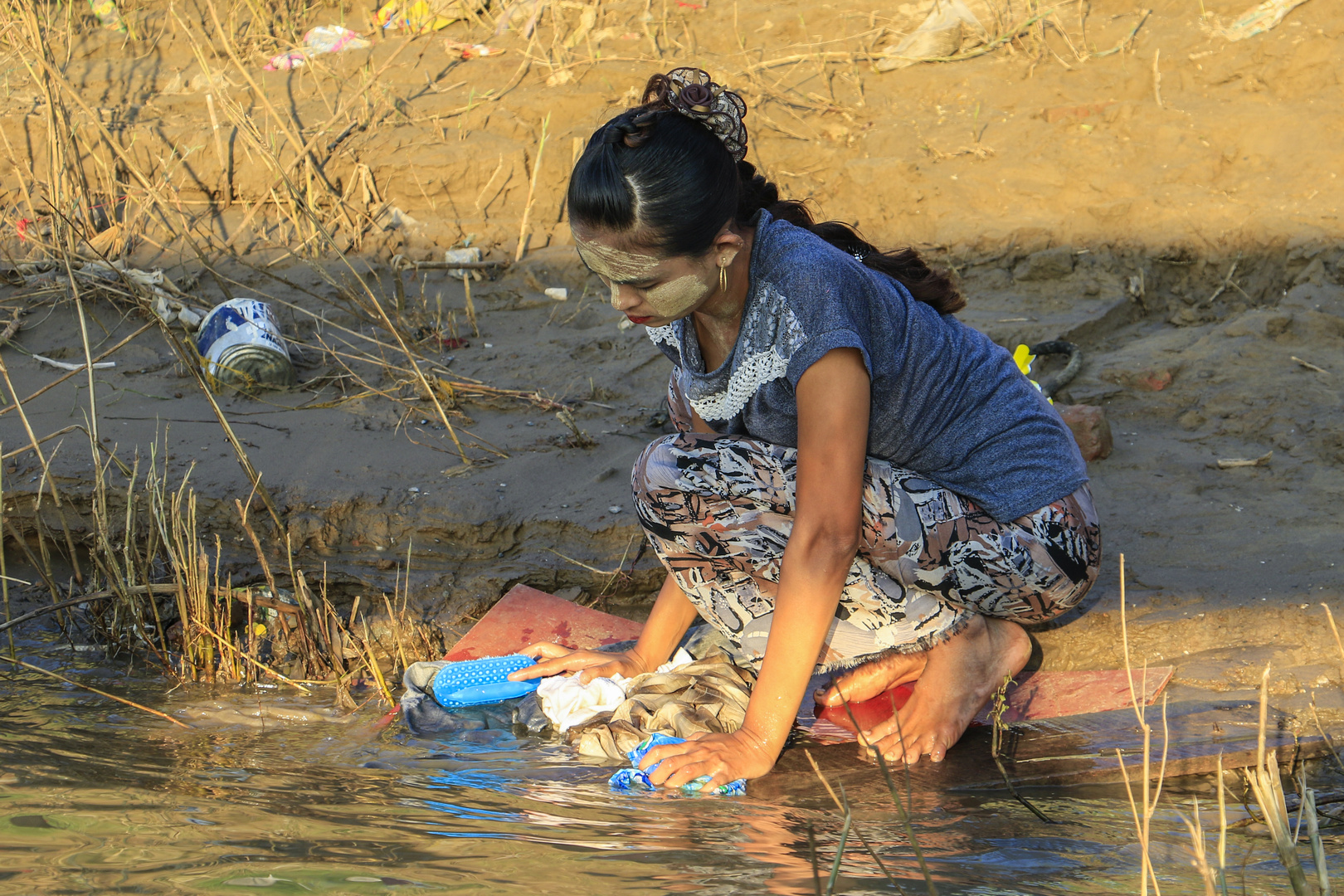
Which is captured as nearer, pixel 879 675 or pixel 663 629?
pixel 879 675

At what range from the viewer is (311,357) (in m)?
4.65

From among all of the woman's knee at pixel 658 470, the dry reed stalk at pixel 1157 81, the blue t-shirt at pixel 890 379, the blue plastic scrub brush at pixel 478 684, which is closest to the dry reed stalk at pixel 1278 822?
the blue t-shirt at pixel 890 379

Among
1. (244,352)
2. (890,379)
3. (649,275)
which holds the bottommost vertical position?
(244,352)

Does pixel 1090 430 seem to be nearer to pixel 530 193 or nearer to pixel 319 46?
pixel 530 193

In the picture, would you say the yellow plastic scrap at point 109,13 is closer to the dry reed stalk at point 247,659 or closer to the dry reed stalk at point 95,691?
the dry reed stalk at point 95,691

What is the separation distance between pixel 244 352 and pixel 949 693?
313 centimetres

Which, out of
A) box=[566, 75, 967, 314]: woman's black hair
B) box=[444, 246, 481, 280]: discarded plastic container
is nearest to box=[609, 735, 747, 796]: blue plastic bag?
box=[566, 75, 967, 314]: woman's black hair

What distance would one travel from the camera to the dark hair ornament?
2.00 metres

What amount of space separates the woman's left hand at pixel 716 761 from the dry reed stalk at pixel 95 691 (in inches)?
45.3

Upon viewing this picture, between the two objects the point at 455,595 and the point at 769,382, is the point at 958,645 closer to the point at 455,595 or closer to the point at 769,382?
the point at 769,382

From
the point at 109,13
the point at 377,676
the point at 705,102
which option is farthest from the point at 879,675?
the point at 109,13

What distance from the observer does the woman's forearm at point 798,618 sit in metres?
2.01

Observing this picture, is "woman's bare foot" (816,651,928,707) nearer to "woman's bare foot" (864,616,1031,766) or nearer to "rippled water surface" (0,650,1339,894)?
"woman's bare foot" (864,616,1031,766)

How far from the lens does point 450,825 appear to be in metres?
1.78
